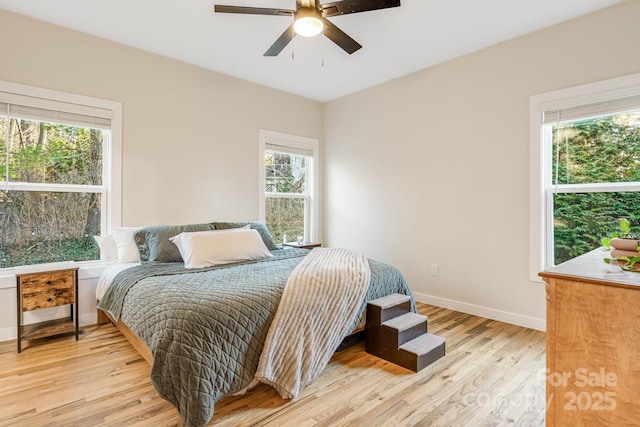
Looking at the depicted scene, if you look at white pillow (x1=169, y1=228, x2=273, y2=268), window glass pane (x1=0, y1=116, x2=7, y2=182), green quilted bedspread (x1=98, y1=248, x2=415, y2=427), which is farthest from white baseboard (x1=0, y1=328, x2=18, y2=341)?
white pillow (x1=169, y1=228, x2=273, y2=268)

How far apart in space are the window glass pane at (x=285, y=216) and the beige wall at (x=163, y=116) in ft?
1.02

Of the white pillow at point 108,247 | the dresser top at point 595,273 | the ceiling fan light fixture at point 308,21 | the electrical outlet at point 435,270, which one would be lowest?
the electrical outlet at point 435,270

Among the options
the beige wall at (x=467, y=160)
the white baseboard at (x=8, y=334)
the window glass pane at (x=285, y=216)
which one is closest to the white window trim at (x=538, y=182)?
the beige wall at (x=467, y=160)

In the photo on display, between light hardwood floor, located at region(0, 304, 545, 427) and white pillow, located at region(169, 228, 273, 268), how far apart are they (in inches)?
32.1

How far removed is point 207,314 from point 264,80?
3233 mm

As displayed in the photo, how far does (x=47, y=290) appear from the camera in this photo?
261 centimetres

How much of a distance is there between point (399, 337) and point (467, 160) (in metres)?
2.04

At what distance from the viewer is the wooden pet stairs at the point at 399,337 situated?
2277 mm

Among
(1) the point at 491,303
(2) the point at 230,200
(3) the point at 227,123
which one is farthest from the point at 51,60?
(1) the point at 491,303

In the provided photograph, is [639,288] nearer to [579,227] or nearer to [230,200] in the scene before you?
[579,227]

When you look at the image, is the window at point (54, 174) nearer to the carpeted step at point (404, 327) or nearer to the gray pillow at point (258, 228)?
the gray pillow at point (258, 228)

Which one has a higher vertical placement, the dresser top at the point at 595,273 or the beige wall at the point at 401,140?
the beige wall at the point at 401,140

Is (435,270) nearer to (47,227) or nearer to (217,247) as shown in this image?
(217,247)

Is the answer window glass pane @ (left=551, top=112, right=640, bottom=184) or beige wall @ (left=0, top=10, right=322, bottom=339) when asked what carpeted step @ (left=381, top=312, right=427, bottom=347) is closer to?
window glass pane @ (left=551, top=112, right=640, bottom=184)
